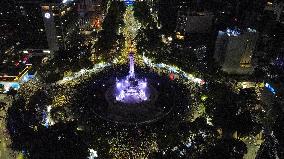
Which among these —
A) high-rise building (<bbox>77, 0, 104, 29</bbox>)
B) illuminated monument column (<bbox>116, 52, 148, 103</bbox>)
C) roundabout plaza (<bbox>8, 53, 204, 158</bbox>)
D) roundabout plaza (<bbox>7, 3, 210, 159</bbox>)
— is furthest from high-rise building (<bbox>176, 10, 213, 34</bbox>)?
illuminated monument column (<bbox>116, 52, 148, 103</bbox>)

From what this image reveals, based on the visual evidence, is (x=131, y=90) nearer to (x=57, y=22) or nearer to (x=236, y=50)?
(x=236, y=50)

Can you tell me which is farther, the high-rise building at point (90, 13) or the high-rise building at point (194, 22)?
the high-rise building at point (90, 13)

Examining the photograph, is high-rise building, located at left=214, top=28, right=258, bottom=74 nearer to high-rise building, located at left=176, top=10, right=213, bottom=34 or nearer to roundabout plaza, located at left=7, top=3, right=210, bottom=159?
roundabout plaza, located at left=7, top=3, right=210, bottom=159

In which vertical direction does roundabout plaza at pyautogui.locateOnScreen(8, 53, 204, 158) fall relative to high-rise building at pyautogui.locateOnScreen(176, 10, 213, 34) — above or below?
below

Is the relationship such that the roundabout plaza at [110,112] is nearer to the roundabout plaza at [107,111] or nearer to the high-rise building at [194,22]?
the roundabout plaza at [107,111]

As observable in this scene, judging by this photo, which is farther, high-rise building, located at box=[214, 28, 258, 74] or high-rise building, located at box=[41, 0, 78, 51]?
high-rise building, located at box=[41, 0, 78, 51]

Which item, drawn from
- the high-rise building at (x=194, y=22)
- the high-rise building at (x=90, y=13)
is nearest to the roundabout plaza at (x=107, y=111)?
the high-rise building at (x=194, y=22)

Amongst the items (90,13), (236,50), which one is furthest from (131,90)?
(90,13)
